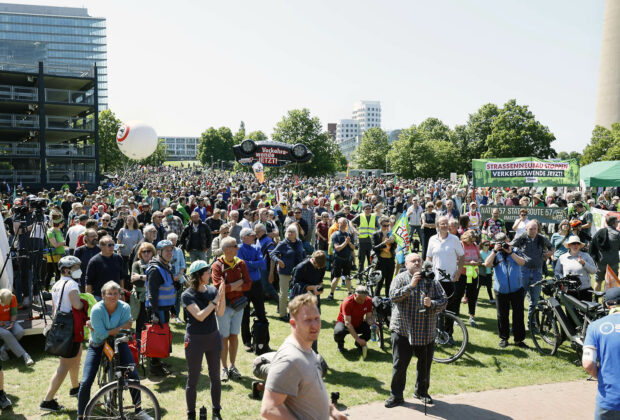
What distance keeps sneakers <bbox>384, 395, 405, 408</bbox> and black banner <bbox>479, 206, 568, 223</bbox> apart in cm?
871

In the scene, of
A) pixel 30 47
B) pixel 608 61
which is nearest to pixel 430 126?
pixel 608 61

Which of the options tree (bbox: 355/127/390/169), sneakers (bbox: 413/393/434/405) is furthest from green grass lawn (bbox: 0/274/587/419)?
tree (bbox: 355/127/390/169)

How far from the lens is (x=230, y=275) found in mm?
6602

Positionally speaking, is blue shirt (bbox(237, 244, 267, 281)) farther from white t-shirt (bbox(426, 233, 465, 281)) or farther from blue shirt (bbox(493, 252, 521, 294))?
blue shirt (bbox(493, 252, 521, 294))

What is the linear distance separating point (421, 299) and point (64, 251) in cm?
853

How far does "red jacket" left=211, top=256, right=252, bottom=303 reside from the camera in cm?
654

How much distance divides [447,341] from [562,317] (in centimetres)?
178

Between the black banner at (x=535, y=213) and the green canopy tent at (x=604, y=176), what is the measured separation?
Result: 41.1 feet

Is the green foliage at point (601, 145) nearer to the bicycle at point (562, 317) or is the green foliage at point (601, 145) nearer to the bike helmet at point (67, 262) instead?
the bicycle at point (562, 317)

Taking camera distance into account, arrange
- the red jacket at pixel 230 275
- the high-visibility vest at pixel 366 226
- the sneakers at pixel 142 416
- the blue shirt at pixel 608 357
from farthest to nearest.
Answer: the high-visibility vest at pixel 366 226
the red jacket at pixel 230 275
the sneakers at pixel 142 416
the blue shirt at pixel 608 357

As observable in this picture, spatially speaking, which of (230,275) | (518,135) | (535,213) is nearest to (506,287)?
(230,275)

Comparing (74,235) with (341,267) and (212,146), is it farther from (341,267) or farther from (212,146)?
(212,146)

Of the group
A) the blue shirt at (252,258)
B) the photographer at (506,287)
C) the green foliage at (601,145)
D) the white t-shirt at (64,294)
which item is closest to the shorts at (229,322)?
the blue shirt at (252,258)

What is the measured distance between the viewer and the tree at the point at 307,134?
7375 cm
